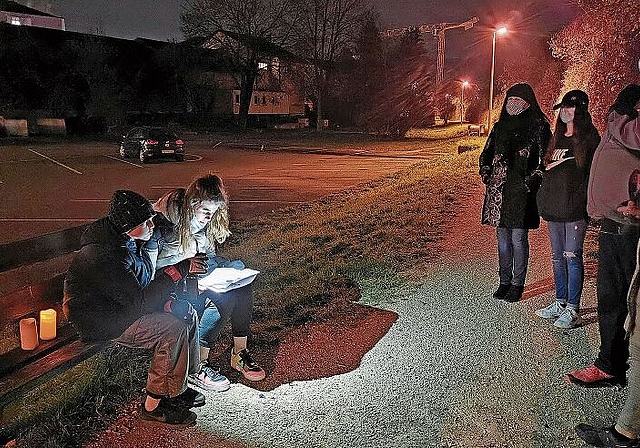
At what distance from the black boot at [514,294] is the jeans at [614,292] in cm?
176

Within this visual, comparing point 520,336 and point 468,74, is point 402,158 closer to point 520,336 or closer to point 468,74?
point 520,336

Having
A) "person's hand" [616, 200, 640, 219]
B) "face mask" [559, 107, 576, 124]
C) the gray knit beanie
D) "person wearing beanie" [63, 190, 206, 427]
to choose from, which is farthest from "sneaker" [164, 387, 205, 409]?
"face mask" [559, 107, 576, 124]

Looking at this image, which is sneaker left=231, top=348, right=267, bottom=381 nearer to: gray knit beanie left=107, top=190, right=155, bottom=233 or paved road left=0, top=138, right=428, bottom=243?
gray knit beanie left=107, top=190, right=155, bottom=233

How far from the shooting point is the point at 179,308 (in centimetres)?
373

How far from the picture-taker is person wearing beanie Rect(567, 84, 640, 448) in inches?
145

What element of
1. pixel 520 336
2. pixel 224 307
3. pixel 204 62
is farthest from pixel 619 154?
pixel 204 62

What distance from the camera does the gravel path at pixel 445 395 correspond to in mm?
3502

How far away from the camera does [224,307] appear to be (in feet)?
14.2

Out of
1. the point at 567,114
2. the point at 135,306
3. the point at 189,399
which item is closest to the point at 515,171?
the point at 567,114

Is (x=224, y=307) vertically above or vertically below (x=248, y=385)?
above

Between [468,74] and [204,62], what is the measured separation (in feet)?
94.5

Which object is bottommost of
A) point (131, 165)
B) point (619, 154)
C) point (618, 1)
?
point (131, 165)

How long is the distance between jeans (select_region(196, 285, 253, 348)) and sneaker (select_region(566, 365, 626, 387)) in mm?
2324

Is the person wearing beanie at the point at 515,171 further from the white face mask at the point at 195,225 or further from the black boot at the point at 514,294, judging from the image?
the white face mask at the point at 195,225
